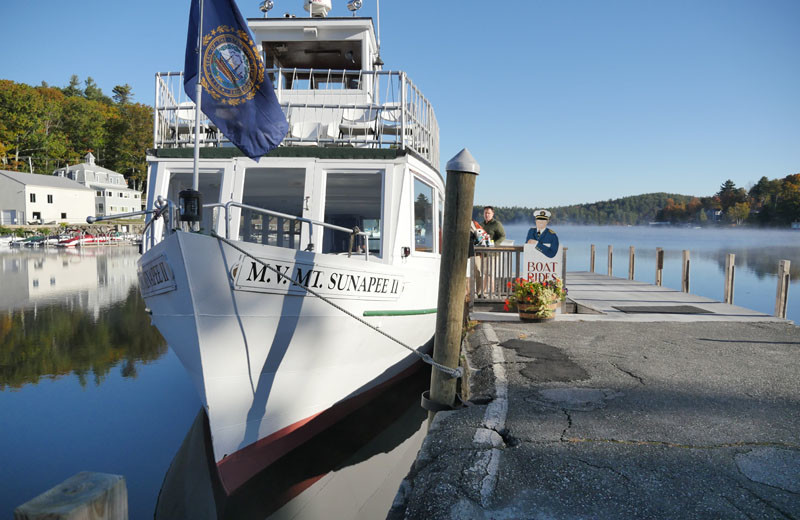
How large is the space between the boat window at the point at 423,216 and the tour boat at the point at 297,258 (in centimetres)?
3

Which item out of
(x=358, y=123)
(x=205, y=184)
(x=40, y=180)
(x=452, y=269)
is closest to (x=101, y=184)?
(x=40, y=180)

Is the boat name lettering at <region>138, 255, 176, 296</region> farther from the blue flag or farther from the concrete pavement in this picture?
the concrete pavement

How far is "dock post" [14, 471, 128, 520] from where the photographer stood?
2.00m

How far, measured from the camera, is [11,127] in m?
77.3

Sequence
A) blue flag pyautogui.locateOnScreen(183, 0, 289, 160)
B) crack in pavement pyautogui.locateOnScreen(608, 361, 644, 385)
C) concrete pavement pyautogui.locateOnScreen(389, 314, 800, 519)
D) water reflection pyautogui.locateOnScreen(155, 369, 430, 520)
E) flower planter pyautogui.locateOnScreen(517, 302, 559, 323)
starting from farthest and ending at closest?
flower planter pyautogui.locateOnScreen(517, 302, 559, 323) < water reflection pyautogui.locateOnScreen(155, 369, 430, 520) < crack in pavement pyautogui.locateOnScreen(608, 361, 644, 385) < blue flag pyautogui.locateOnScreen(183, 0, 289, 160) < concrete pavement pyautogui.locateOnScreen(389, 314, 800, 519)

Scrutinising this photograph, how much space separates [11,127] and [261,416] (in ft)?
302

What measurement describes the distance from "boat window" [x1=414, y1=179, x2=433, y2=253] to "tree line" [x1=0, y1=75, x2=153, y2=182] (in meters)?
86.3

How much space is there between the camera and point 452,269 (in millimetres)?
5148

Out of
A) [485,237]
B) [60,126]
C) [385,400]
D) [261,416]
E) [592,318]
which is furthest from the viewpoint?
[60,126]

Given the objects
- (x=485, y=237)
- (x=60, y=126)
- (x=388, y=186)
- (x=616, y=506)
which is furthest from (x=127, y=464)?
(x=60, y=126)

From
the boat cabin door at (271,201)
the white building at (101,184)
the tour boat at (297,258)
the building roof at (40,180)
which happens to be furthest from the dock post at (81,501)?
the white building at (101,184)

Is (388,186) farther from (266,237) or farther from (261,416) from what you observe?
(261,416)


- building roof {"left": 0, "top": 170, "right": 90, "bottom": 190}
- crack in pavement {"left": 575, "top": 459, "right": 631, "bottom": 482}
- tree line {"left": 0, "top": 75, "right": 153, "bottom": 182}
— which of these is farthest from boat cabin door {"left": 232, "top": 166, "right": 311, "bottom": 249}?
tree line {"left": 0, "top": 75, "right": 153, "bottom": 182}

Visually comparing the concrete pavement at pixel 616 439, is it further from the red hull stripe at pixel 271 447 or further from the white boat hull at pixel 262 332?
the red hull stripe at pixel 271 447
